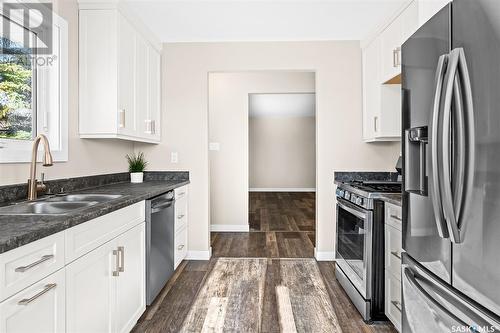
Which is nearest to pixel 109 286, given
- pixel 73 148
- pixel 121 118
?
pixel 73 148

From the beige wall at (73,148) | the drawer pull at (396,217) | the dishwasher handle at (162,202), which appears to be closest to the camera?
the drawer pull at (396,217)

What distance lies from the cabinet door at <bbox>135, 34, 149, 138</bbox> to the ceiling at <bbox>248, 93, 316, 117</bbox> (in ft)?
13.5

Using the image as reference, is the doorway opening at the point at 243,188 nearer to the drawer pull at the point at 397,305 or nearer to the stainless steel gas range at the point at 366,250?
the stainless steel gas range at the point at 366,250

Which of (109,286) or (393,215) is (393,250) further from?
(109,286)

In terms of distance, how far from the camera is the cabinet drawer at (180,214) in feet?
9.99

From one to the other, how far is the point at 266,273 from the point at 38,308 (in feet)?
7.42

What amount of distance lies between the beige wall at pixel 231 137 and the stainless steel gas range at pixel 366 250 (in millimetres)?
2527

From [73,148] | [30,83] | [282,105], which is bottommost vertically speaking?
[73,148]

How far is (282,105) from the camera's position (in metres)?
8.45

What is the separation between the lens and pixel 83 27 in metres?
2.50

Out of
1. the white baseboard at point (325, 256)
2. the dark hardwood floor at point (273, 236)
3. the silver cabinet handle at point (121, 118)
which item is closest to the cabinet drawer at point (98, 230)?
the silver cabinet handle at point (121, 118)

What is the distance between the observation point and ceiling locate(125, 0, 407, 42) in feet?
8.95

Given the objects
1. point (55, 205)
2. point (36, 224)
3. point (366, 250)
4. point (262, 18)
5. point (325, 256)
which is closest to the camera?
point (36, 224)

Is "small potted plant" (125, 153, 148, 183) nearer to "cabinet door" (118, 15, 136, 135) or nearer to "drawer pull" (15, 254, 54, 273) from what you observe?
"cabinet door" (118, 15, 136, 135)
